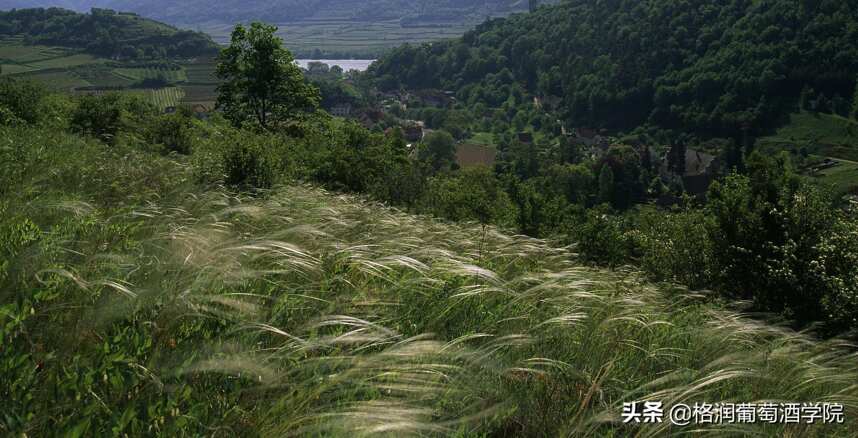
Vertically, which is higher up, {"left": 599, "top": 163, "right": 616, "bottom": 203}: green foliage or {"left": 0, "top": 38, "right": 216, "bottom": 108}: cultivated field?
{"left": 0, "top": 38, "right": 216, "bottom": 108}: cultivated field

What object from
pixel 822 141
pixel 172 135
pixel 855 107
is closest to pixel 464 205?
pixel 172 135

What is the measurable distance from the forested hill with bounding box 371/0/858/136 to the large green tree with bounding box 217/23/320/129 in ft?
406

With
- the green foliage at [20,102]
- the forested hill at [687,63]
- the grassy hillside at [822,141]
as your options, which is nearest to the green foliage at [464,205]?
the green foliage at [20,102]

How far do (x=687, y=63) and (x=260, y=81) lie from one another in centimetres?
14728

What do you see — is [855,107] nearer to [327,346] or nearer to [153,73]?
[327,346]

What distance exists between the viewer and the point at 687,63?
14925 cm

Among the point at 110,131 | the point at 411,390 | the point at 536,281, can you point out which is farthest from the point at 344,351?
the point at 110,131

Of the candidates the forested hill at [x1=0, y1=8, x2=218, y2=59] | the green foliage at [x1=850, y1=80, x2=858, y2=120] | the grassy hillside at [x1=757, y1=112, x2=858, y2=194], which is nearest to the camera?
the grassy hillside at [x1=757, y1=112, x2=858, y2=194]

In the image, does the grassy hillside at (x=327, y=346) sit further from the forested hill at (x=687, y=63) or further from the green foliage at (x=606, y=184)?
the forested hill at (x=687, y=63)

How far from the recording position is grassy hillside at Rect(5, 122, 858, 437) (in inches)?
74.9

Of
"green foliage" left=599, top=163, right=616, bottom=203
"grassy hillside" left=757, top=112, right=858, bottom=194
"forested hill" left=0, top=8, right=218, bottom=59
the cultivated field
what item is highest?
"forested hill" left=0, top=8, right=218, bottom=59

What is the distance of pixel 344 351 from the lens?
7.79 feet

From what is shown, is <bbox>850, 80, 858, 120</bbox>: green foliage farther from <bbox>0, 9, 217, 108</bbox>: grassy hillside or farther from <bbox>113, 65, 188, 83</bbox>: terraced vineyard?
<bbox>113, 65, 188, 83</bbox>: terraced vineyard

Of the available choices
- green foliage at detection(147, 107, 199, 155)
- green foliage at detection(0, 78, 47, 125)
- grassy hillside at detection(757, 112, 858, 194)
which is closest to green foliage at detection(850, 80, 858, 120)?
grassy hillside at detection(757, 112, 858, 194)
